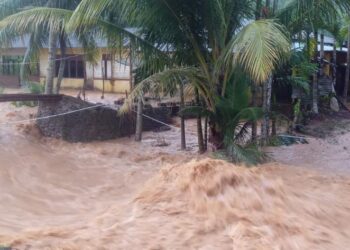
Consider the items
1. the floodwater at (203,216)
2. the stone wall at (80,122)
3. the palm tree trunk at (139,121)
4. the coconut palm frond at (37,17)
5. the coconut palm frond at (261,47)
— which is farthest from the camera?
the palm tree trunk at (139,121)

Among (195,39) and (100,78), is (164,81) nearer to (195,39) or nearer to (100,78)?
(195,39)

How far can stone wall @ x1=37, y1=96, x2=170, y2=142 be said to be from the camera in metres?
13.6

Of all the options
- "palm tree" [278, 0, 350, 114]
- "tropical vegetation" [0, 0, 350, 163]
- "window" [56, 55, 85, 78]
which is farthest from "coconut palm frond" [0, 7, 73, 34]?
"window" [56, 55, 85, 78]

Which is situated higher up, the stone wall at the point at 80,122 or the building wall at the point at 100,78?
the building wall at the point at 100,78

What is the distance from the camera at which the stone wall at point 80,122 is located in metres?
13.6

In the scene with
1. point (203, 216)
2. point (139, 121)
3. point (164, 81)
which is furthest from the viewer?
point (139, 121)

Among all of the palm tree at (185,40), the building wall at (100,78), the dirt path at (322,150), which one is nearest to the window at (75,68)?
the building wall at (100,78)

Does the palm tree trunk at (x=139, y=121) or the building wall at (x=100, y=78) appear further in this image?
the building wall at (x=100, y=78)

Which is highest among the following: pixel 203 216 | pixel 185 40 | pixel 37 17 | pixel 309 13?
pixel 309 13

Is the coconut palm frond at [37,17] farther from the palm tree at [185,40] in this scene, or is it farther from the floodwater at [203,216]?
the floodwater at [203,216]

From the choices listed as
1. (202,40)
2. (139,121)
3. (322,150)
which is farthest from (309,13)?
(139,121)

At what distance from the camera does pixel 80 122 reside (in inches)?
549

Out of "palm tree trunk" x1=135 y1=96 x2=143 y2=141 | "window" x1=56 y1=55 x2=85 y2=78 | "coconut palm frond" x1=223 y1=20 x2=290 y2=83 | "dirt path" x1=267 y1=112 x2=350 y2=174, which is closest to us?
"coconut palm frond" x1=223 y1=20 x2=290 y2=83

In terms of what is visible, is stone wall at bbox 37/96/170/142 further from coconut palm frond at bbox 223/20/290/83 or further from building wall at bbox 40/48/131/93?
building wall at bbox 40/48/131/93
